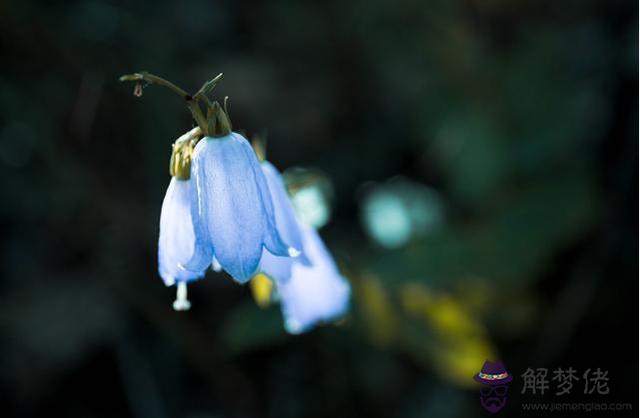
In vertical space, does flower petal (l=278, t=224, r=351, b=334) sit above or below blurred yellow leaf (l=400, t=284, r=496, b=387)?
above

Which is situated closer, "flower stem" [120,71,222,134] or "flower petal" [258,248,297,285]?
"flower stem" [120,71,222,134]

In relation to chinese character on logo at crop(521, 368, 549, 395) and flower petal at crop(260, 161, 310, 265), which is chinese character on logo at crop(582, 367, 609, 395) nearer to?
chinese character on logo at crop(521, 368, 549, 395)

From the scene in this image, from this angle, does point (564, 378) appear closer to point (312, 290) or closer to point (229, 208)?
point (312, 290)

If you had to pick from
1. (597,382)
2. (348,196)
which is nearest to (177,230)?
(597,382)

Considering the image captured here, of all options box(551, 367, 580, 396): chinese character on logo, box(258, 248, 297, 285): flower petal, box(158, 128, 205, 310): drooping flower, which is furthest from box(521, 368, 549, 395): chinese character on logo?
box(158, 128, 205, 310): drooping flower

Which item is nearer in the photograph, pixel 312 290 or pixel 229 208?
pixel 229 208

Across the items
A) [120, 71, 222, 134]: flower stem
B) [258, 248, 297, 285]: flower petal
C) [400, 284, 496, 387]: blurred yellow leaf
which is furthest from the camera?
[400, 284, 496, 387]: blurred yellow leaf

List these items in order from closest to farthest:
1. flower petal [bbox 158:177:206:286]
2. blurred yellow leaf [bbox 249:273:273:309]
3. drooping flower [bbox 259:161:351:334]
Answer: flower petal [bbox 158:177:206:286] → drooping flower [bbox 259:161:351:334] → blurred yellow leaf [bbox 249:273:273:309]
